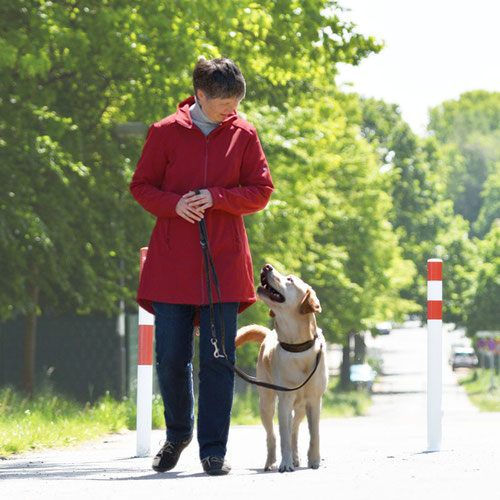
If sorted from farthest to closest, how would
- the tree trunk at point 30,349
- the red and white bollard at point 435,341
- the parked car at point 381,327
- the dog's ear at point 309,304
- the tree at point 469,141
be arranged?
1. the tree at point 469,141
2. the parked car at point 381,327
3. the tree trunk at point 30,349
4. the red and white bollard at point 435,341
5. the dog's ear at point 309,304

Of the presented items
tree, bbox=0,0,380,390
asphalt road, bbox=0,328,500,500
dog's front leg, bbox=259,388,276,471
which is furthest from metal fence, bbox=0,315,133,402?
dog's front leg, bbox=259,388,276,471

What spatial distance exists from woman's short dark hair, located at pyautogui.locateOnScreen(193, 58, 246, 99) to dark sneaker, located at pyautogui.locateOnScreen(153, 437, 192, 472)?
1808mm

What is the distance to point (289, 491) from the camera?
5.23 meters

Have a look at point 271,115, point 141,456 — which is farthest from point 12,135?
point 141,456

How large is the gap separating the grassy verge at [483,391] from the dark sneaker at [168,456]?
97.6ft

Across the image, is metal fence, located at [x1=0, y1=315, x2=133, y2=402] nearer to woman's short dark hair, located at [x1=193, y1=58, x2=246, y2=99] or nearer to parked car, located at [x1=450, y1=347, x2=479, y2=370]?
woman's short dark hair, located at [x1=193, y1=58, x2=246, y2=99]

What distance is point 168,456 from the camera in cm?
653

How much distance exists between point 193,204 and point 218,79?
654 millimetres

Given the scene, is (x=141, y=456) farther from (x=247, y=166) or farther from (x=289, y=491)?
(x=289, y=491)

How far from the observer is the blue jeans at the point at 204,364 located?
6328mm

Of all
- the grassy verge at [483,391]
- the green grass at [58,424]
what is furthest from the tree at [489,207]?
the green grass at [58,424]

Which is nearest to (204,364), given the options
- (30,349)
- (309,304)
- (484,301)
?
(309,304)

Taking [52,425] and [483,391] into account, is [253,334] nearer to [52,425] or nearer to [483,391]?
[52,425]

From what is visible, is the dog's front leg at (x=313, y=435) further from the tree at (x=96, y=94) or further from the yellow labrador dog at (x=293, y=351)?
the tree at (x=96, y=94)
